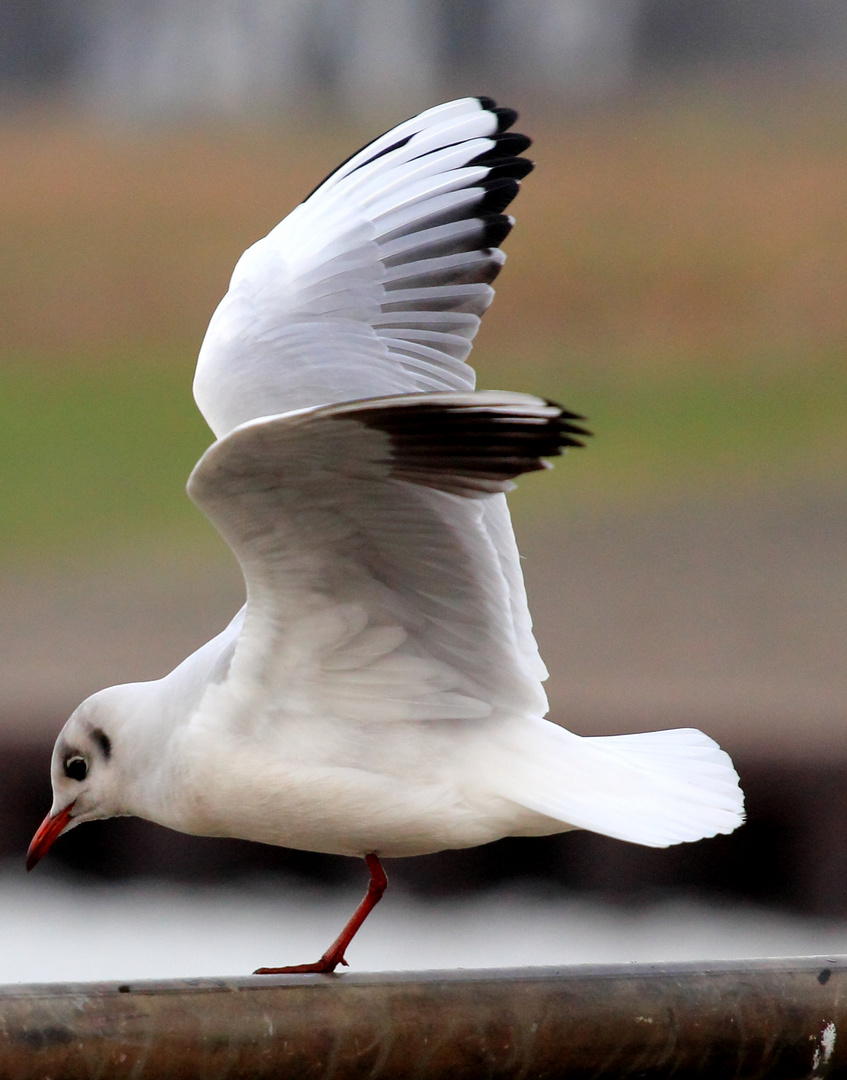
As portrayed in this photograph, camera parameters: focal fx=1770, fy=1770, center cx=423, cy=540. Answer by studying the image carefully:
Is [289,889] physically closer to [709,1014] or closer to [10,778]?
[10,778]

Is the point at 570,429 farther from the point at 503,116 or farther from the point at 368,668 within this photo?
the point at 503,116

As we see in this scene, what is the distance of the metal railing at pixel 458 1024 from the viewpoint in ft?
4.72

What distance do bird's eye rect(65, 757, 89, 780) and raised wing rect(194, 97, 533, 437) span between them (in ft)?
1.34

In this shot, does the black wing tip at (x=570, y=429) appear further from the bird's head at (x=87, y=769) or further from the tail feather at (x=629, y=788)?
the bird's head at (x=87, y=769)

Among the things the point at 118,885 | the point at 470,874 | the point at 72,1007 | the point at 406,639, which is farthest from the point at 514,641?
the point at 118,885

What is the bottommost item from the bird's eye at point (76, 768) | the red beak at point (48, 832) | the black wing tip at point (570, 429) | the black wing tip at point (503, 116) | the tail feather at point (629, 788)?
the red beak at point (48, 832)

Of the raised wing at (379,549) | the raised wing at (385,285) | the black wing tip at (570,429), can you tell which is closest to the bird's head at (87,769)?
the raised wing at (379,549)

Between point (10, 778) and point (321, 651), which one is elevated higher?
point (321, 651)

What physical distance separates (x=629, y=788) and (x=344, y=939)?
35 cm

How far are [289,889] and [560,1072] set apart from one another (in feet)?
12.2

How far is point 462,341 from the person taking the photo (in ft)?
7.03

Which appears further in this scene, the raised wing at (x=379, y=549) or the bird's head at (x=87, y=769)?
the bird's head at (x=87, y=769)

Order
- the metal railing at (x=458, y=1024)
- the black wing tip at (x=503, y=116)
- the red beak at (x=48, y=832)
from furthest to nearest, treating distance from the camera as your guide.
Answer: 1. the black wing tip at (x=503, y=116)
2. the red beak at (x=48, y=832)
3. the metal railing at (x=458, y=1024)

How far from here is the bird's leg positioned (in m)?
1.84
